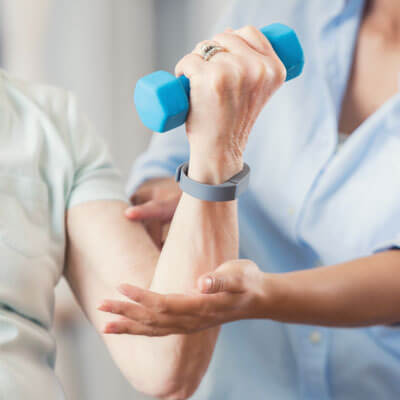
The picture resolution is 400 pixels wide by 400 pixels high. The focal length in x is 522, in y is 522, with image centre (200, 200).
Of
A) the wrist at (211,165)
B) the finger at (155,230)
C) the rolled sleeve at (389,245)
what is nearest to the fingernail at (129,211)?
the finger at (155,230)

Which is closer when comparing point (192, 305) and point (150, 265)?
point (192, 305)

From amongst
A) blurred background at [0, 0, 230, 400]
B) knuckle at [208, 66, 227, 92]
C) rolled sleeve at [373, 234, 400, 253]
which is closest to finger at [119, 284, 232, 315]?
knuckle at [208, 66, 227, 92]

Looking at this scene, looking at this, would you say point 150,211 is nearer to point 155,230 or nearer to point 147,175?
point 155,230

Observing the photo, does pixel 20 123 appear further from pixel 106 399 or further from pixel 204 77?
pixel 106 399

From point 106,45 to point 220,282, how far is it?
1.53 metres

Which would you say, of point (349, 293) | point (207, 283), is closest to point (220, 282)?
point (207, 283)

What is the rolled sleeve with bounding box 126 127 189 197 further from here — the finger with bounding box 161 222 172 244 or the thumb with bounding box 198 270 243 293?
the thumb with bounding box 198 270 243 293

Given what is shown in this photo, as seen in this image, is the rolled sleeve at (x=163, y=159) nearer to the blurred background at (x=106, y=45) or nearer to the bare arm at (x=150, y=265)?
the bare arm at (x=150, y=265)

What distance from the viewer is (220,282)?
2.26 ft

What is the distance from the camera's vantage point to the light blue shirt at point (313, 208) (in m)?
1.06

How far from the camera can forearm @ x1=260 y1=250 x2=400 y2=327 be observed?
89 centimetres

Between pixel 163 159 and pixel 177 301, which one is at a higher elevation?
pixel 177 301

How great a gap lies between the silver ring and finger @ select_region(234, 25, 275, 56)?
0.04 meters

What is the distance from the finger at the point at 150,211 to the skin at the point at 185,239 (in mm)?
16
